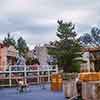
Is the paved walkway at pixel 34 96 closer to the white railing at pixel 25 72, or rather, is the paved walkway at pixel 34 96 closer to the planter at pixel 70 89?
the planter at pixel 70 89

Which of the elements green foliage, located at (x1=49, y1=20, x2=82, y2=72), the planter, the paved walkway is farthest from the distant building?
the planter

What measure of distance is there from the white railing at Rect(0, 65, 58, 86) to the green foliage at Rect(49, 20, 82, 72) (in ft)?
49.7

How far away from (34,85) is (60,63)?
2067 cm

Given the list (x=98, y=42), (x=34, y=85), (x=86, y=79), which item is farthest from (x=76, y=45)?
(x=86, y=79)

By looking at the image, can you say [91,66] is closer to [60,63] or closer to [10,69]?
[10,69]

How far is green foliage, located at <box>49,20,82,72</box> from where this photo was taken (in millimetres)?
60562

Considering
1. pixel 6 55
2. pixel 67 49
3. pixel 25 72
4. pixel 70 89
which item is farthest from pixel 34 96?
pixel 67 49

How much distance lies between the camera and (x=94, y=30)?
9825 cm

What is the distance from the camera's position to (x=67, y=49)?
62.8 m

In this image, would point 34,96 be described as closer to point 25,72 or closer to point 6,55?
point 25,72

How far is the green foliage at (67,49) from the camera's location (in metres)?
60.6

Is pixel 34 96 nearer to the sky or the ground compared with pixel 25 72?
nearer to the ground

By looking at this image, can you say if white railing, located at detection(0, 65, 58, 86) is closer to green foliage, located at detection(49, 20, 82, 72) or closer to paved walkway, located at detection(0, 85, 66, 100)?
paved walkway, located at detection(0, 85, 66, 100)

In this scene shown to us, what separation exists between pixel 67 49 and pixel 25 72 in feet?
73.2
